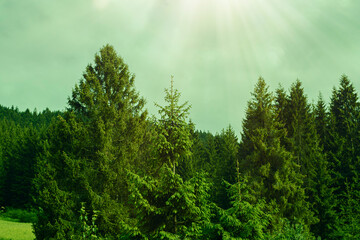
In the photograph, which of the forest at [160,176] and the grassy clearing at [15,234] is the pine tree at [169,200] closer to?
the forest at [160,176]

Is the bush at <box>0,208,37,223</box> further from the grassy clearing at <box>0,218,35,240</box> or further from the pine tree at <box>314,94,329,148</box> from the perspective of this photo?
the pine tree at <box>314,94,329,148</box>

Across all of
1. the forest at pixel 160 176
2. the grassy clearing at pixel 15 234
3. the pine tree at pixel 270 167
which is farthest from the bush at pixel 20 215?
the pine tree at pixel 270 167

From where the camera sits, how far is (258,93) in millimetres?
24500

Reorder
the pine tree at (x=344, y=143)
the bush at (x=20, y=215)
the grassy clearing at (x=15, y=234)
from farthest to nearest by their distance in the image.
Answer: the bush at (x=20, y=215) → the pine tree at (x=344, y=143) → the grassy clearing at (x=15, y=234)

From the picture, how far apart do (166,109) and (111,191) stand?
21.2ft

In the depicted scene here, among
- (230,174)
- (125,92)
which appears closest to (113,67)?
(125,92)

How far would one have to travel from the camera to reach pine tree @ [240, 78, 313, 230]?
21.7 m

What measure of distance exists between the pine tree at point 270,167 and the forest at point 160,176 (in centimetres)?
9

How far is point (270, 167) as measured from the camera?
22797mm

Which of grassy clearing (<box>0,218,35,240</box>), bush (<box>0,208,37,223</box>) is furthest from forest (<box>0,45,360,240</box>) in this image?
bush (<box>0,208,37,223</box>)

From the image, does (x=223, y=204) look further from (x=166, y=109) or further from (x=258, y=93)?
(x=166, y=109)

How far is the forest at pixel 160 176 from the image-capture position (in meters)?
12.3

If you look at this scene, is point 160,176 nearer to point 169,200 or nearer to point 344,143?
point 169,200

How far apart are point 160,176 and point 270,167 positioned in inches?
500
